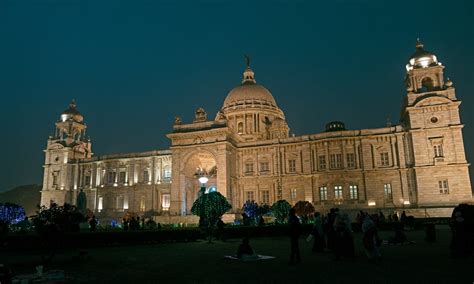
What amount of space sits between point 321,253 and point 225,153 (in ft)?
108

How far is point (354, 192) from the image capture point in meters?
47.2

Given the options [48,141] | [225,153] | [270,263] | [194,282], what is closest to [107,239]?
[270,263]

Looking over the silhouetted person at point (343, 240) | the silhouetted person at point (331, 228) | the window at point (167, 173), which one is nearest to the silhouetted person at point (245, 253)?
the silhouetted person at point (343, 240)

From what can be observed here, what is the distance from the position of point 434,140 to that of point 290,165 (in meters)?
17.7

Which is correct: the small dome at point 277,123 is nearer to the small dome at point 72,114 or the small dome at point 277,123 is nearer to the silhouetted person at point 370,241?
the small dome at point 72,114

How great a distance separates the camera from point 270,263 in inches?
511

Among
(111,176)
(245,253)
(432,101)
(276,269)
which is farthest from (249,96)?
(276,269)

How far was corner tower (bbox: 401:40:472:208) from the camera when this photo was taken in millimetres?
41500

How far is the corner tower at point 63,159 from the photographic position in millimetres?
59812

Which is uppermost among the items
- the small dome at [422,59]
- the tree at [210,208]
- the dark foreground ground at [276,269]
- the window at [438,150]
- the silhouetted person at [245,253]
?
the small dome at [422,59]

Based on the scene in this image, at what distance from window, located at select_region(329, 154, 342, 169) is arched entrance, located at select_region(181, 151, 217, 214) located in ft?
50.8

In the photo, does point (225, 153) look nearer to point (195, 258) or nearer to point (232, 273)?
point (195, 258)

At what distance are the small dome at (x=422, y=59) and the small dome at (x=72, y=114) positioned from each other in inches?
2014

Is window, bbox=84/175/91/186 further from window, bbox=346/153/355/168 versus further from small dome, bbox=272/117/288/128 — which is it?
window, bbox=346/153/355/168
